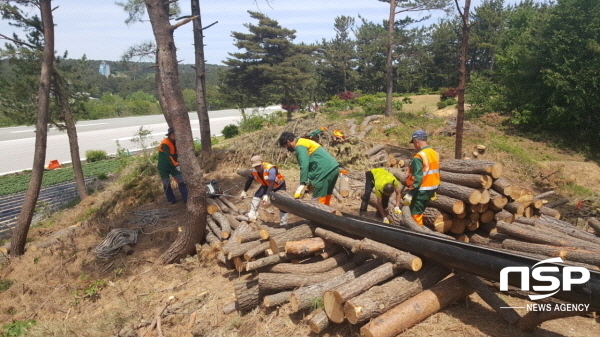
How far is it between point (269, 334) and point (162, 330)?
1.63 meters

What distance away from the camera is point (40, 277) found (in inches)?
285

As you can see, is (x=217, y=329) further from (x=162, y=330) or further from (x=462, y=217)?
(x=462, y=217)

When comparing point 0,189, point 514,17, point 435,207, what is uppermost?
point 514,17

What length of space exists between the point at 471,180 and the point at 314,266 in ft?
10.3

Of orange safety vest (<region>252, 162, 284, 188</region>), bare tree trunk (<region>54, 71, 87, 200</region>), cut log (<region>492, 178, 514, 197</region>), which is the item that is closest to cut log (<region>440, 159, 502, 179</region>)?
cut log (<region>492, 178, 514, 197</region>)

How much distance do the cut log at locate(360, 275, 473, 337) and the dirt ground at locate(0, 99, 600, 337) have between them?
10 cm

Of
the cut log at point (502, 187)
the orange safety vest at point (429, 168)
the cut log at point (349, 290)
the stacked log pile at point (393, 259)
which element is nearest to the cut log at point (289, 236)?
the stacked log pile at point (393, 259)

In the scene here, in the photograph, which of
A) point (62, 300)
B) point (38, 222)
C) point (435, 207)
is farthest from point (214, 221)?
point (38, 222)

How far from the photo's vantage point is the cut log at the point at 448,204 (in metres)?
5.75

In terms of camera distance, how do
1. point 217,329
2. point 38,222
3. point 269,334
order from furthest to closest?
point 38,222
point 217,329
point 269,334

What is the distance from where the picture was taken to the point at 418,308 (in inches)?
139

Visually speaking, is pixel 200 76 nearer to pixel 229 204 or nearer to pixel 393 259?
pixel 229 204

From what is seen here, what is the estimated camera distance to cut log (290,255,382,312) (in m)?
3.98
